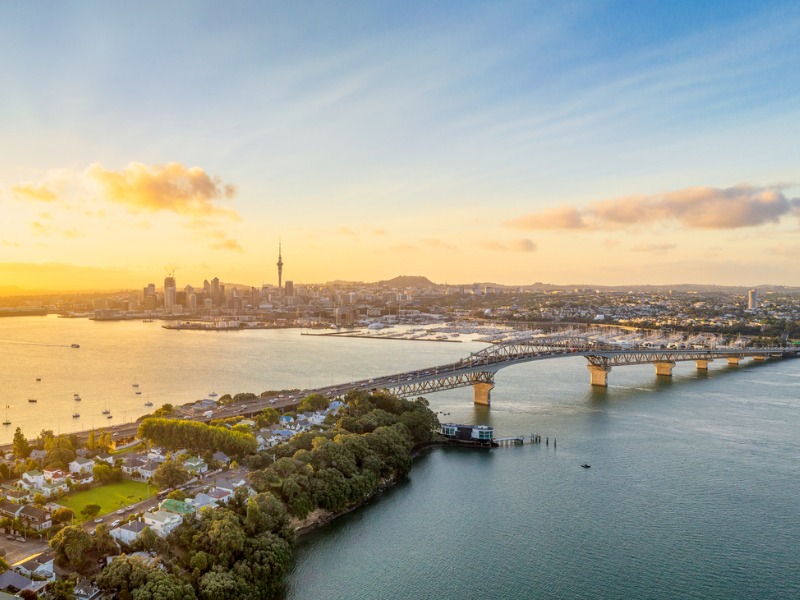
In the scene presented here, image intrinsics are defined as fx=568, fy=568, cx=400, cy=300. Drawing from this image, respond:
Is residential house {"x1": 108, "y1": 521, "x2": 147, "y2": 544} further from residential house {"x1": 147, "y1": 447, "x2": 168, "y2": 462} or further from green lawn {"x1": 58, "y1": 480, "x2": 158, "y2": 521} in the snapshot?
residential house {"x1": 147, "y1": 447, "x2": 168, "y2": 462}

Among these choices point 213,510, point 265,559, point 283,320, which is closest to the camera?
point 265,559

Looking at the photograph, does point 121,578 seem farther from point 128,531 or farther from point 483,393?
point 483,393

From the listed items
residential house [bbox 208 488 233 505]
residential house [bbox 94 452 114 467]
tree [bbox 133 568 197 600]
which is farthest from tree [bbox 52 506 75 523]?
tree [bbox 133 568 197 600]

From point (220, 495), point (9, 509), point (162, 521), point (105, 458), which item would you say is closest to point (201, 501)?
point (220, 495)

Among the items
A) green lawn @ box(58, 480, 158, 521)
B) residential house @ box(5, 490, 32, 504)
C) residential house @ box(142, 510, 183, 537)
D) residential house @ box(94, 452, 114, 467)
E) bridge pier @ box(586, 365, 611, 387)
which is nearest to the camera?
residential house @ box(142, 510, 183, 537)

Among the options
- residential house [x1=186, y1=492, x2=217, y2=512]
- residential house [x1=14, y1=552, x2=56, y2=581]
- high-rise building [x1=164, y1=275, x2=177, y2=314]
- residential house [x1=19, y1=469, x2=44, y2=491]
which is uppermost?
high-rise building [x1=164, y1=275, x2=177, y2=314]

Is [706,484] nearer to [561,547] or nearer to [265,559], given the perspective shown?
[561,547]

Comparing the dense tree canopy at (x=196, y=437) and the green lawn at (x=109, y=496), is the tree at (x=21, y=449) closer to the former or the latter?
the dense tree canopy at (x=196, y=437)

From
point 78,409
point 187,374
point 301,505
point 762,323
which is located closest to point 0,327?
point 187,374
